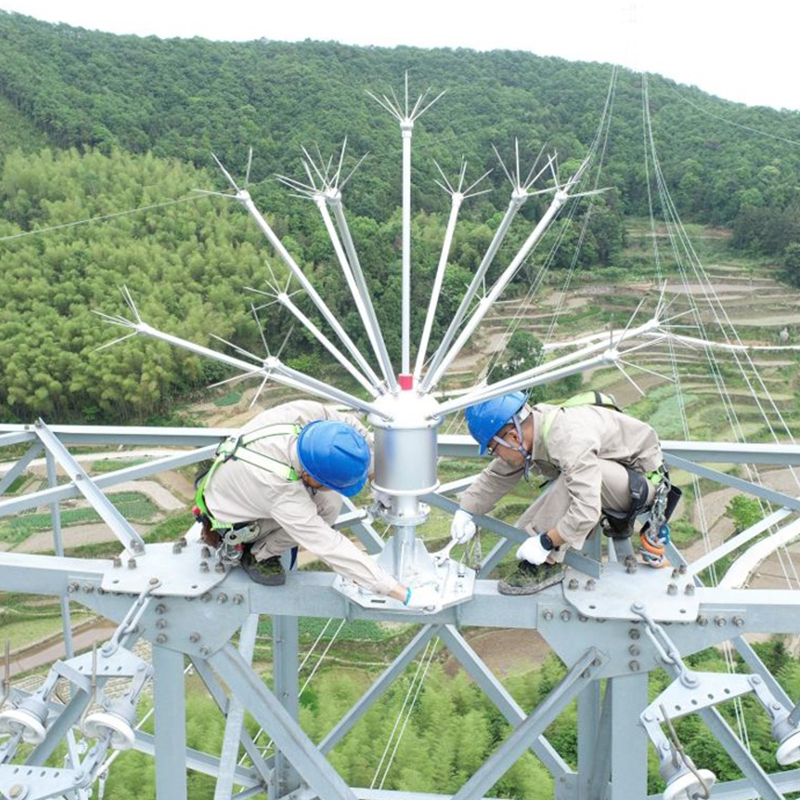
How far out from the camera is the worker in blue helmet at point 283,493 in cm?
415

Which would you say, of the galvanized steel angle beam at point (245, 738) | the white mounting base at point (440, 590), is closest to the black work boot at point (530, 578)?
the white mounting base at point (440, 590)

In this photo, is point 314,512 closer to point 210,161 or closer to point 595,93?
point 210,161

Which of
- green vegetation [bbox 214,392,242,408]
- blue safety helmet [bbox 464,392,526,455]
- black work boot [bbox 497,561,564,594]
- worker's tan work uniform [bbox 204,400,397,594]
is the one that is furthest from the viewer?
green vegetation [bbox 214,392,242,408]

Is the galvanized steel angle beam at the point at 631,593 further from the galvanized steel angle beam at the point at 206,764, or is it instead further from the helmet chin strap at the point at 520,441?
the galvanized steel angle beam at the point at 206,764

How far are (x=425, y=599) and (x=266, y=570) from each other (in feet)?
2.55

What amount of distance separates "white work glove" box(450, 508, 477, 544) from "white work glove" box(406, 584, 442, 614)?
720 millimetres

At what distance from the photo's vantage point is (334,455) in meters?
4.14

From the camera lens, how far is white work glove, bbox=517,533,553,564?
4305 millimetres

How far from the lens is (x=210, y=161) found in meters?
52.5

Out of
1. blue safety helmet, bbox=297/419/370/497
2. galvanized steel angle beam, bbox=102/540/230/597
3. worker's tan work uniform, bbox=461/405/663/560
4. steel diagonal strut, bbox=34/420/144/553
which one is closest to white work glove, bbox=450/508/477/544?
worker's tan work uniform, bbox=461/405/663/560

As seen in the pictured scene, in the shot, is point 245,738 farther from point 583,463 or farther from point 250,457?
point 583,463

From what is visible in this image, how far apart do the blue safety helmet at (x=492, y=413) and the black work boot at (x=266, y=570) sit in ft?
3.69

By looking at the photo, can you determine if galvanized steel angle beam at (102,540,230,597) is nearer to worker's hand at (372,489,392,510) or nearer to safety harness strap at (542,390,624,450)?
worker's hand at (372,489,392,510)

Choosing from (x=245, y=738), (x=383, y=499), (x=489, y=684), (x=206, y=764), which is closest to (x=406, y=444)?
(x=383, y=499)
